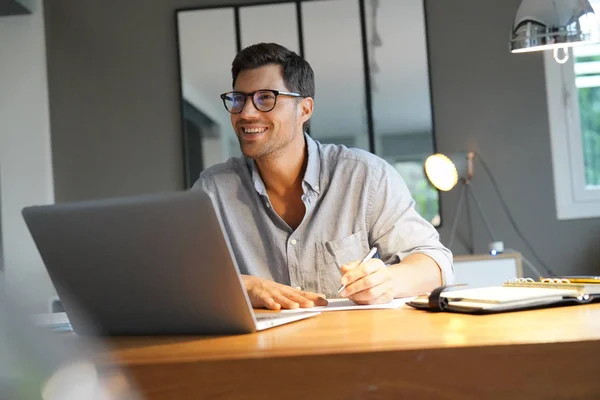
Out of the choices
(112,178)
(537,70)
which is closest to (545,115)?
(537,70)

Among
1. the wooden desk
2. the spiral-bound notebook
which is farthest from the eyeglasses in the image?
the wooden desk

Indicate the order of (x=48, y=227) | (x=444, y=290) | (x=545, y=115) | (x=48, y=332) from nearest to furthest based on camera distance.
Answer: (x=48, y=332)
(x=48, y=227)
(x=444, y=290)
(x=545, y=115)

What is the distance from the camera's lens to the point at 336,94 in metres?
4.53

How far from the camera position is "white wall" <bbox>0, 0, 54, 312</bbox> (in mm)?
4512

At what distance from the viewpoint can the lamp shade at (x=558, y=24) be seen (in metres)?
2.52

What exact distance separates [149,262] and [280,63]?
1.32m

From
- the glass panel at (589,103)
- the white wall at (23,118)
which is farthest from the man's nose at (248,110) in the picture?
the glass panel at (589,103)

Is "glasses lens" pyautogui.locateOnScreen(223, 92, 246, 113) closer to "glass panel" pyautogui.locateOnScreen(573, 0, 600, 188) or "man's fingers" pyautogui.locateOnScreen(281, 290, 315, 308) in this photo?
"man's fingers" pyautogui.locateOnScreen(281, 290, 315, 308)

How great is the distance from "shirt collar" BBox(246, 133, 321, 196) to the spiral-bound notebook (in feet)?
2.68

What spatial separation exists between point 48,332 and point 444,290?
1199 mm

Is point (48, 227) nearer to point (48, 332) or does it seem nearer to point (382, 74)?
point (48, 332)

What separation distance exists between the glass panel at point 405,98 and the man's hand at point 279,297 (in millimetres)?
2899

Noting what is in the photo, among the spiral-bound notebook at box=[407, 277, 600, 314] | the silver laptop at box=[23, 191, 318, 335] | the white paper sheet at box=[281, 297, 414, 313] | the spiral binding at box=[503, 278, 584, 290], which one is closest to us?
the silver laptop at box=[23, 191, 318, 335]

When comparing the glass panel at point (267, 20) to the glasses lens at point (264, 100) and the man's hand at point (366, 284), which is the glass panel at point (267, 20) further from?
the man's hand at point (366, 284)
